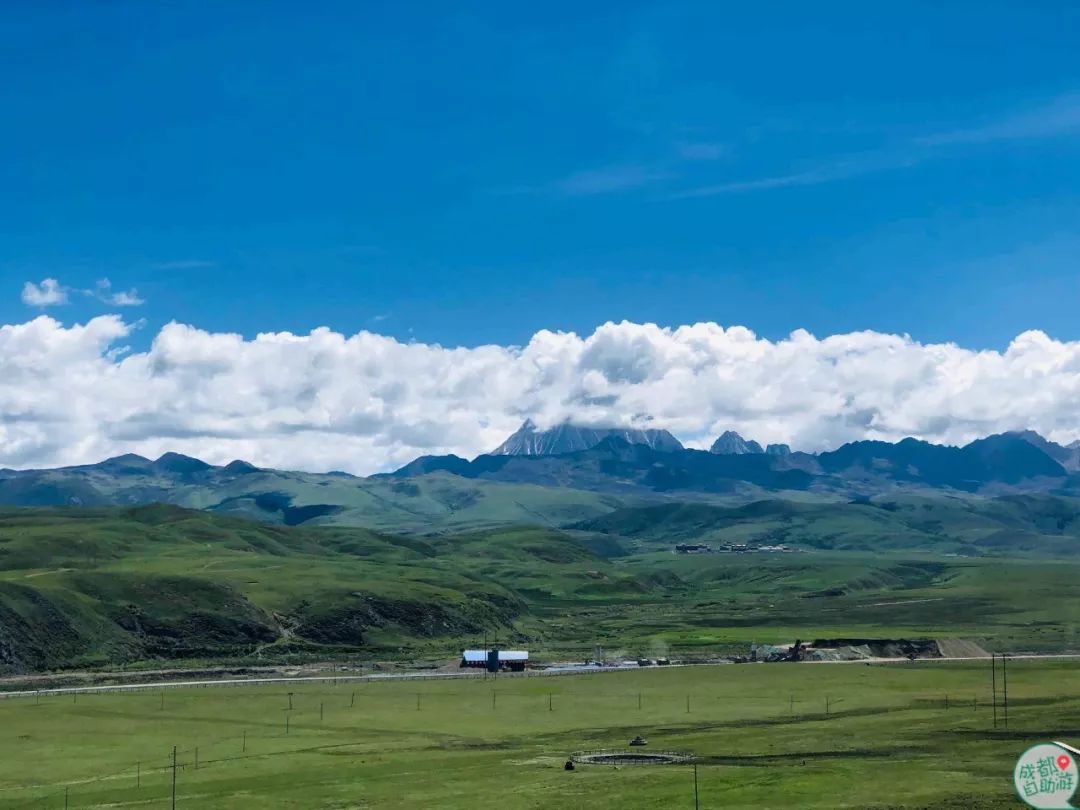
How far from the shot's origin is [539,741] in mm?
121312

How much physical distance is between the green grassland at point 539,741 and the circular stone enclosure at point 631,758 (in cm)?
229

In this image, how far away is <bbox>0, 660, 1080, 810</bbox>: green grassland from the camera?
8938 cm

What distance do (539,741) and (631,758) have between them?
61.2ft

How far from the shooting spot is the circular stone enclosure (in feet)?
339

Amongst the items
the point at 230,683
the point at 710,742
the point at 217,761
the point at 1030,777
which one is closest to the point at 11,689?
the point at 230,683

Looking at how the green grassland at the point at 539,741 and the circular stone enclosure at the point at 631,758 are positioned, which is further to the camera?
the circular stone enclosure at the point at 631,758

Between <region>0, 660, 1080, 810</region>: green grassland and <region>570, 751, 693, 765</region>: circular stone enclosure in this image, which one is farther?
<region>570, 751, 693, 765</region>: circular stone enclosure

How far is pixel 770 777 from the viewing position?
305ft

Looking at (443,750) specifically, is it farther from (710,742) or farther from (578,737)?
(710,742)

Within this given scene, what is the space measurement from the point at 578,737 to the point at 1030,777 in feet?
311

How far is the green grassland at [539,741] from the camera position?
89.4 metres

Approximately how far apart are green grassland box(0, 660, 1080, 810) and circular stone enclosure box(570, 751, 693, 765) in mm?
2288

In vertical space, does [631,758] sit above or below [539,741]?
above

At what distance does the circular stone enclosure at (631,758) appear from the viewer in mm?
103188
